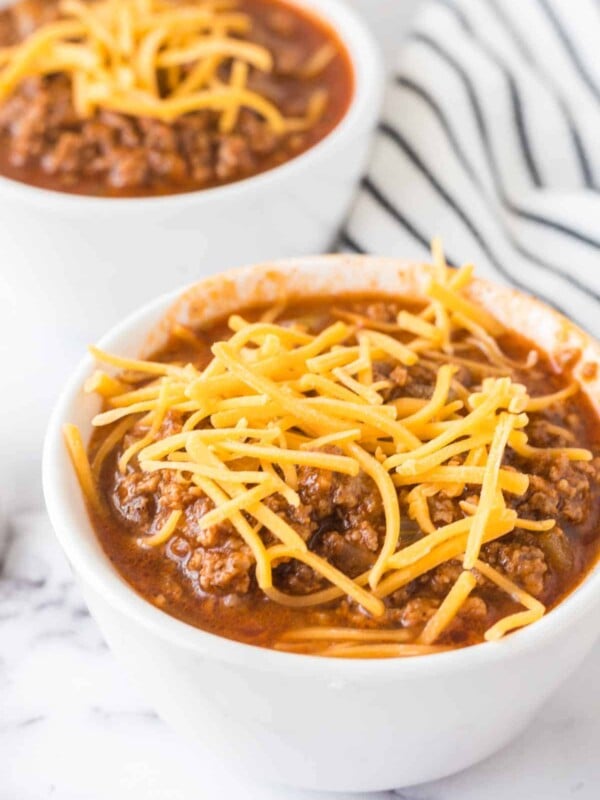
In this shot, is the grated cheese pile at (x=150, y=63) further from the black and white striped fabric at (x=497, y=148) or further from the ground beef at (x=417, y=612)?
the ground beef at (x=417, y=612)

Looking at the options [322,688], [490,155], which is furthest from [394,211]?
[322,688]

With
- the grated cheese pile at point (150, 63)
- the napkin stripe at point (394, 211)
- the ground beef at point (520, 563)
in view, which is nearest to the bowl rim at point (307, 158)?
the grated cheese pile at point (150, 63)

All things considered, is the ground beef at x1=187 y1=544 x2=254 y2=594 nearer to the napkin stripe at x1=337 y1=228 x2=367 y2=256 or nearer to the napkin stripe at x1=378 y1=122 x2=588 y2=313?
the napkin stripe at x1=378 y1=122 x2=588 y2=313

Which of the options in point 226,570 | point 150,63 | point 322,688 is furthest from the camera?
point 150,63

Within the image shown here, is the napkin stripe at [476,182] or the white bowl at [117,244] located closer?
Answer: the white bowl at [117,244]

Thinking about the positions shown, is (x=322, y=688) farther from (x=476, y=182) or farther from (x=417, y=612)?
(x=476, y=182)

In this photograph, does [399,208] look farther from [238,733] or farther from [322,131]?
[238,733]
